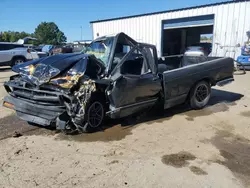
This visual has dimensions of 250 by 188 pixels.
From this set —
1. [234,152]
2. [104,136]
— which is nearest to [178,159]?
[234,152]

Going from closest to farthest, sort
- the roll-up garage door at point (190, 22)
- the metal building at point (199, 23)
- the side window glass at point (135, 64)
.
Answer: the side window glass at point (135, 64), the metal building at point (199, 23), the roll-up garage door at point (190, 22)

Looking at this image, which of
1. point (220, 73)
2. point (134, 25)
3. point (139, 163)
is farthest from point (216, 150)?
point (134, 25)

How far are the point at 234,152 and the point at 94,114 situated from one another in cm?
262

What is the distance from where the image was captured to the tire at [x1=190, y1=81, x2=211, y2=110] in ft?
20.1

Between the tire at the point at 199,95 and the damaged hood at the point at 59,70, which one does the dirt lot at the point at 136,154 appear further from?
the damaged hood at the point at 59,70

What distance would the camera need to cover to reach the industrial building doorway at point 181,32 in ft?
55.9

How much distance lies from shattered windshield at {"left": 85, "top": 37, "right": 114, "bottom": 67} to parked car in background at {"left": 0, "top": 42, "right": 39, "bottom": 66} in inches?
460

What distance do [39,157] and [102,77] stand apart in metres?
1.88

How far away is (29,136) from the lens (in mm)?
4469

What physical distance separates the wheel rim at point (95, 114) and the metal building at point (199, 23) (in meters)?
13.7

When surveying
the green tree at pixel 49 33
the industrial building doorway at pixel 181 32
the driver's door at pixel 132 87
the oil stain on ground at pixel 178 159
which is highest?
the green tree at pixel 49 33

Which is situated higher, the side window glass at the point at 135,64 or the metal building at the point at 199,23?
the metal building at the point at 199,23

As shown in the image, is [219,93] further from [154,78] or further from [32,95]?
[32,95]

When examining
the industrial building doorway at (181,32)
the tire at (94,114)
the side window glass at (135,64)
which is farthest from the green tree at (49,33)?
the tire at (94,114)
